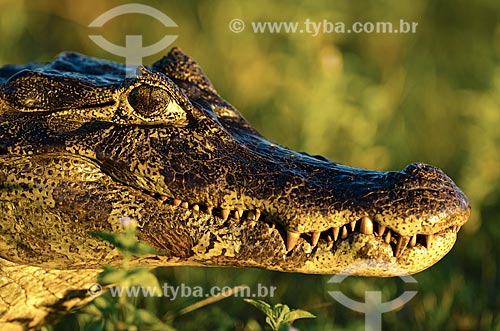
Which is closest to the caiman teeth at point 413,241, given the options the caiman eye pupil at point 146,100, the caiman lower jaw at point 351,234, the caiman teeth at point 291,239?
the caiman lower jaw at point 351,234

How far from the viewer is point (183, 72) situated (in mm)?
3514

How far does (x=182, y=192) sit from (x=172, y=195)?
48 millimetres

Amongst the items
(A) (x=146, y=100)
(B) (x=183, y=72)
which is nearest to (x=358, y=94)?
(B) (x=183, y=72)

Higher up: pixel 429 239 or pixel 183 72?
pixel 183 72

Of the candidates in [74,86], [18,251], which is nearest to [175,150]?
[74,86]

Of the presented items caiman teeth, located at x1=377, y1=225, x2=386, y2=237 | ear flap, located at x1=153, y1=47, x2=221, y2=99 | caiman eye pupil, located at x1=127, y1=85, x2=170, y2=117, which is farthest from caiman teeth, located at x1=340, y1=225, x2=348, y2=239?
ear flap, located at x1=153, y1=47, x2=221, y2=99

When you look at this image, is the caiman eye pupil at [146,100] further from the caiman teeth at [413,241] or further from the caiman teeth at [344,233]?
the caiman teeth at [413,241]

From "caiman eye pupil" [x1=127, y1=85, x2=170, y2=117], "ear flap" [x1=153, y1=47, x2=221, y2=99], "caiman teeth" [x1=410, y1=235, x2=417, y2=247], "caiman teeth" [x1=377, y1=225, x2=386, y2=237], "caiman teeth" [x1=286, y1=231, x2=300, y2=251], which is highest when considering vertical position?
"ear flap" [x1=153, y1=47, x2=221, y2=99]

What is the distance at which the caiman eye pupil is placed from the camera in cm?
295

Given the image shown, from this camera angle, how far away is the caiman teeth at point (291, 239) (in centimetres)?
274

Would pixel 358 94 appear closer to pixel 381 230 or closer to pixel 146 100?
pixel 146 100

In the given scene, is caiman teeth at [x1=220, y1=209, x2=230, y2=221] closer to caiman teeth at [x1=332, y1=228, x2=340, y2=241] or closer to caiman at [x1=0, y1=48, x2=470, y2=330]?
caiman at [x1=0, y1=48, x2=470, y2=330]

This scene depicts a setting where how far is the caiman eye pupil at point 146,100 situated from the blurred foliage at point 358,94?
856mm

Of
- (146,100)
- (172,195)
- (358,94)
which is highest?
(358,94)
